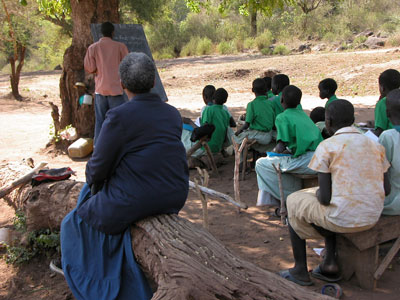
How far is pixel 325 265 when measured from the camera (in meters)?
3.02

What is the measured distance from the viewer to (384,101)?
418cm

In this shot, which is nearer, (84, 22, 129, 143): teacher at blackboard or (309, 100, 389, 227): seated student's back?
(309, 100, 389, 227): seated student's back

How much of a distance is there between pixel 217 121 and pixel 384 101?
7.13ft

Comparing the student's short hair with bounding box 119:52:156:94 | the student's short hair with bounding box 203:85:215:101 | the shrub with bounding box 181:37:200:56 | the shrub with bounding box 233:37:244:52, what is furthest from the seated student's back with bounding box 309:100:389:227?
the shrub with bounding box 181:37:200:56

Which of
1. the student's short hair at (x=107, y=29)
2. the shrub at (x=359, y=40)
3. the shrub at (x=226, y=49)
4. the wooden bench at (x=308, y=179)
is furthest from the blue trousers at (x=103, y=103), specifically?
the shrub at (x=226, y=49)

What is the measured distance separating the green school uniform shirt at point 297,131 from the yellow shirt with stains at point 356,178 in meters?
1.32

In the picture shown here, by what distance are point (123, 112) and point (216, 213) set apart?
2.44 metres

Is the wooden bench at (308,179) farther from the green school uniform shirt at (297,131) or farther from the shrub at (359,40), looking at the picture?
the shrub at (359,40)

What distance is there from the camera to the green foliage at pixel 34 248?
3.77 metres

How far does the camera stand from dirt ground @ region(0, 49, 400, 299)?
3436mm

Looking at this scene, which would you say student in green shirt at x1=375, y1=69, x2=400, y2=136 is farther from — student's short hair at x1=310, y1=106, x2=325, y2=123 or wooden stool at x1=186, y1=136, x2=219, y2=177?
wooden stool at x1=186, y1=136, x2=219, y2=177

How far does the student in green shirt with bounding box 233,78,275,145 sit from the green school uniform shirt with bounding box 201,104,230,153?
37 cm

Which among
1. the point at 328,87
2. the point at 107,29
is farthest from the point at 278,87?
the point at 107,29

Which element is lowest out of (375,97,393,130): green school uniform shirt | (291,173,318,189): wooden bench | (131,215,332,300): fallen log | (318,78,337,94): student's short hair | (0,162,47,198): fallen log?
(291,173,318,189): wooden bench
